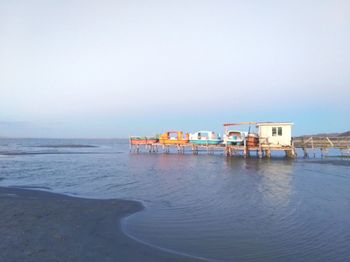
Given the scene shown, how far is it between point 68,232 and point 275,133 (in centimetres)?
3535

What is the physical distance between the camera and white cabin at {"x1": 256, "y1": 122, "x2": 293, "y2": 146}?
39.7 m

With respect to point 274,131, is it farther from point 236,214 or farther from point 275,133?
point 236,214

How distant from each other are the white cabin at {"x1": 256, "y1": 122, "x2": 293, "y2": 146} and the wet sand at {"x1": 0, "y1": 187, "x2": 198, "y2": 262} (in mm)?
30257

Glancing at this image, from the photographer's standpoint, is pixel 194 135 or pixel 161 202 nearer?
pixel 161 202

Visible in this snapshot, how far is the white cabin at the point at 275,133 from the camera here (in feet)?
130

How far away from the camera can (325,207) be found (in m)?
13.3

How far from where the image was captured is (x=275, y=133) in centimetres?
4047

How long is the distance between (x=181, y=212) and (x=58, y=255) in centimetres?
565

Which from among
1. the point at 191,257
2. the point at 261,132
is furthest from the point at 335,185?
the point at 261,132

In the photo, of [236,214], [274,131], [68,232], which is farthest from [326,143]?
[68,232]

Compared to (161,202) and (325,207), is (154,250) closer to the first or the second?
(161,202)

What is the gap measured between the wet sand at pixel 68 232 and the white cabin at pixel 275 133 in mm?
30257

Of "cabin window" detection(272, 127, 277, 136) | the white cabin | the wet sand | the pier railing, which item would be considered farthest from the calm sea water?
the pier railing

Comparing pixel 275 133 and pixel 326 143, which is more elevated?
pixel 275 133
